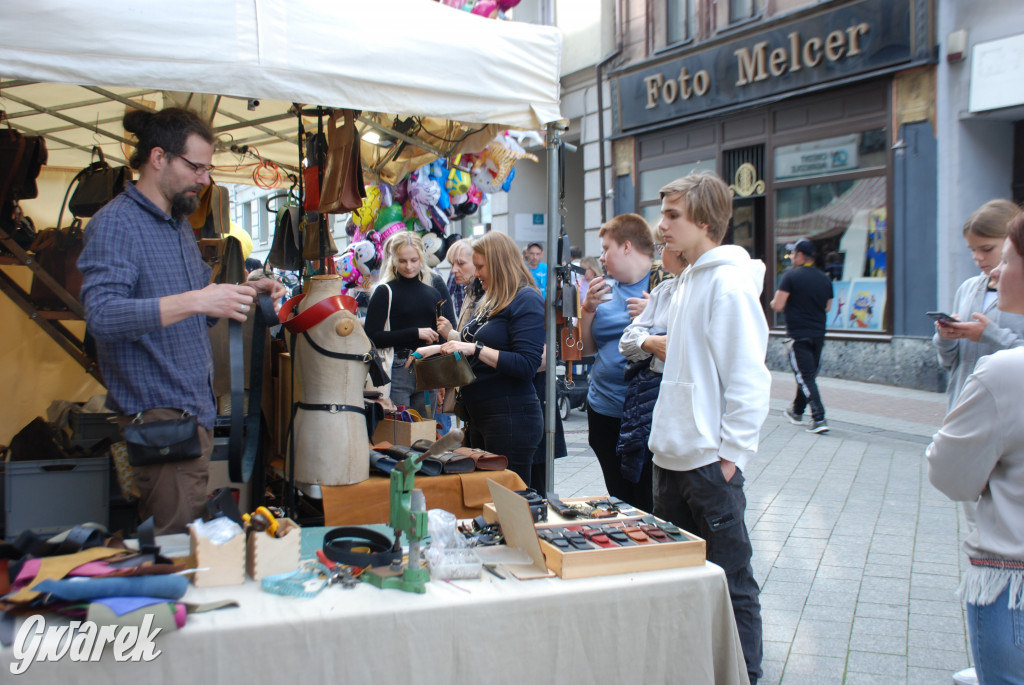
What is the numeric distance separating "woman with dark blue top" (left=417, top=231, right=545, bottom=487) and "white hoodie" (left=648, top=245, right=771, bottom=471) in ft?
3.22

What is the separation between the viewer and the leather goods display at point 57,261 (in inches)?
159

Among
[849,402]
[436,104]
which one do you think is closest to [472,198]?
[436,104]

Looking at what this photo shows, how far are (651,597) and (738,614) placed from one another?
79cm

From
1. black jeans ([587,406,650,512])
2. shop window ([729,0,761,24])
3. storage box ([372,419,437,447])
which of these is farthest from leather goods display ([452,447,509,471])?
shop window ([729,0,761,24])

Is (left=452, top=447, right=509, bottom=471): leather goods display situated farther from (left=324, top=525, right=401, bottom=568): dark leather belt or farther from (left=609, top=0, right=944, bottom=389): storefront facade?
(left=609, top=0, right=944, bottom=389): storefront facade

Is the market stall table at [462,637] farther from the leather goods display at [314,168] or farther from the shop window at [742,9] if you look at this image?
the shop window at [742,9]

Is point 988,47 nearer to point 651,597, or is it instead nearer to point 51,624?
point 651,597

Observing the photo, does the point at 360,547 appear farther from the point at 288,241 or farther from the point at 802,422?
the point at 802,422

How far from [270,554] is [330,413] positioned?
34.1 inches

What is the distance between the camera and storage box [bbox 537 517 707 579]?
1.94m

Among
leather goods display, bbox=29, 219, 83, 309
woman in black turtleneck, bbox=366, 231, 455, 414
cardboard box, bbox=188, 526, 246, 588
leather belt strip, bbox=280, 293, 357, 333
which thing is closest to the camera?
cardboard box, bbox=188, 526, 246, 588

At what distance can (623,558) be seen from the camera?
1.98 m

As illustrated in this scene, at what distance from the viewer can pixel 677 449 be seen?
2.45 metres
